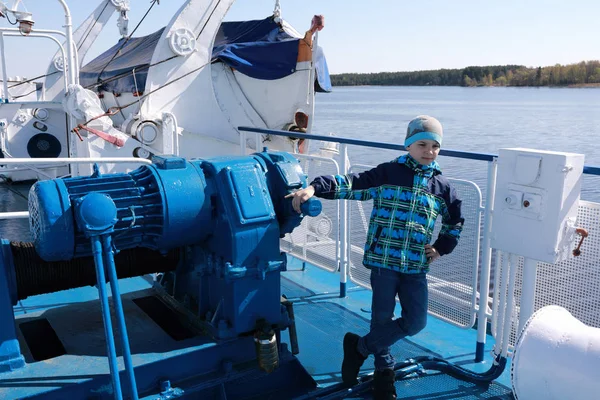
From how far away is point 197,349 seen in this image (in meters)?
2.46

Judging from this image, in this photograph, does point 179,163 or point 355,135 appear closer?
point 179,163

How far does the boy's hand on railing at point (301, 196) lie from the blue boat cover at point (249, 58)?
14.1 ft

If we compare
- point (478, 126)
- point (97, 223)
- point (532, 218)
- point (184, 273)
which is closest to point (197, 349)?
point (184, 273)

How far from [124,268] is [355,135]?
68.3 ft

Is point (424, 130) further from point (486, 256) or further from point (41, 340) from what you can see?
point (41, 340)

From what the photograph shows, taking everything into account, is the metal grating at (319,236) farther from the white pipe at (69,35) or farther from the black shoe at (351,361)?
the white pipe at (69,35)

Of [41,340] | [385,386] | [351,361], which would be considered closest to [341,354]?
[351,361]

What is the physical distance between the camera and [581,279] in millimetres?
2596

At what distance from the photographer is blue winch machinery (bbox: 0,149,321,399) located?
7.16 feet

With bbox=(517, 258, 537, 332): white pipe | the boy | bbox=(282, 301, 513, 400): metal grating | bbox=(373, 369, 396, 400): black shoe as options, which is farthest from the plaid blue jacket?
bbox=(282, 301, 513, 400): metal grating

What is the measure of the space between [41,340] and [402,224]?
1.89 meters

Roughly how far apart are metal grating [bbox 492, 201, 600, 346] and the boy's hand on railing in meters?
1.27

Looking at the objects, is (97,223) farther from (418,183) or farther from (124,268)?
(418,183)

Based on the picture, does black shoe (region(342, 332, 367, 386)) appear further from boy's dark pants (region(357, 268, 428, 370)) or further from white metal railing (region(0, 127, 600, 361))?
white metal railing (region(0, 127, 600, 361))
